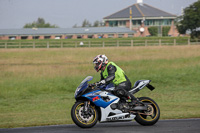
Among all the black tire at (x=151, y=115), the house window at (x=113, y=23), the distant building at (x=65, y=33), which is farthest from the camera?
the house window at (x=113, y=23)

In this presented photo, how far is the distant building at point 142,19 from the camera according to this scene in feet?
358

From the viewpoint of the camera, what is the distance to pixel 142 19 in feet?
358

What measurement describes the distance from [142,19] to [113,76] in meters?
102

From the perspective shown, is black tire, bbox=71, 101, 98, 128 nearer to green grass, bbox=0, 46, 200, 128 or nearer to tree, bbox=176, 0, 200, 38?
green grass, bbox=0, 46, 200, 128

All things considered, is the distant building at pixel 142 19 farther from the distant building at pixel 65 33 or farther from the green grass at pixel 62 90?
the green grass at pixel 62 90

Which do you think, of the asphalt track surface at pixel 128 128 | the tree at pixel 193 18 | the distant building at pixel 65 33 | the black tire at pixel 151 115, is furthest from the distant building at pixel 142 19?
the black tire at pixel 151 115

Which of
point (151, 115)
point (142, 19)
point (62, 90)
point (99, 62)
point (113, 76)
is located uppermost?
point (142, 19)

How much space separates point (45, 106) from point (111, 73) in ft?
23.4

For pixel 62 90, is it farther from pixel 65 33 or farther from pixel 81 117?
pixel 65 33

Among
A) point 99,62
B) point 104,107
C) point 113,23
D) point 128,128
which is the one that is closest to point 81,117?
point 104,107

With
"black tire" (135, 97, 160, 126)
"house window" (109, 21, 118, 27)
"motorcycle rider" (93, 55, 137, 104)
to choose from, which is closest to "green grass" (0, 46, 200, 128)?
"black tire" (135, 97, 160, 126)

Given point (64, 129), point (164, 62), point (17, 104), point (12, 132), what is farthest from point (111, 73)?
point (164, 62)

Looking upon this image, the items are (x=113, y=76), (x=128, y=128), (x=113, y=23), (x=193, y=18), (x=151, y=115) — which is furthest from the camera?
(x=113, y=23)

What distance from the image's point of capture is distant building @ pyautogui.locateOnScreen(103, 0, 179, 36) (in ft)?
358
